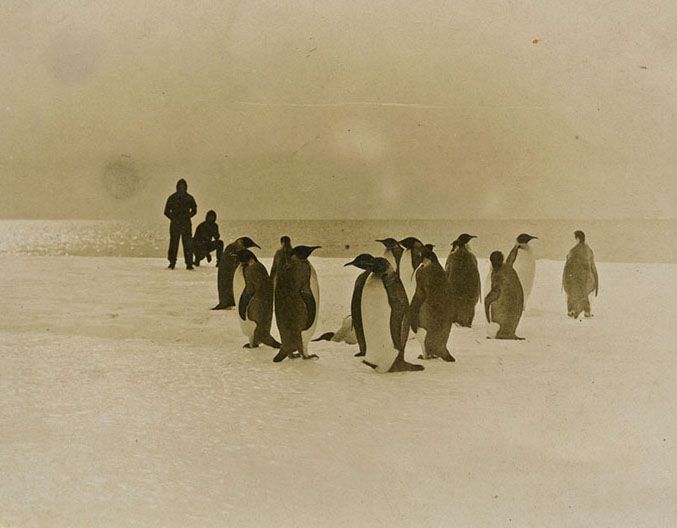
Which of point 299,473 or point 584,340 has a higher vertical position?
point 584,340

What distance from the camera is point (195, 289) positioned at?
374 inches

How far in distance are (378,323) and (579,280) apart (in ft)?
12.0

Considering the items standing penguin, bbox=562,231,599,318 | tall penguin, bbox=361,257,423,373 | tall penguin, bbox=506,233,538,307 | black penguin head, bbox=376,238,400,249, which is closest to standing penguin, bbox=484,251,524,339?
black penguin head, bbox=376,238,400,249

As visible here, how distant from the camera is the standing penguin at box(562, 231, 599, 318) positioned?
25.3ft

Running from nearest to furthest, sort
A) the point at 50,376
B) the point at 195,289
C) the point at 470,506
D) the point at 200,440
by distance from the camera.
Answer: the point at 470,506 < the point at 200,440 < the point at 50,376 < the point at 195,289

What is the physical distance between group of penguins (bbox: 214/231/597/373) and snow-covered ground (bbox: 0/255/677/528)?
18 cm

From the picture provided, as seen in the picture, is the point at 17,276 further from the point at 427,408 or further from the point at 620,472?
the point at 620,472

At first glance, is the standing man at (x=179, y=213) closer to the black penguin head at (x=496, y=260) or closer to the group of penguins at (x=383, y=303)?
the group of penguins at (x=383, y=303)

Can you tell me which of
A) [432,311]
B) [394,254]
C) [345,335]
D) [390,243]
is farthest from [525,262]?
[432,311]

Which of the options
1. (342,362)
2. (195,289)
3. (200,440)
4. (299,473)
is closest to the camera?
(299,473)

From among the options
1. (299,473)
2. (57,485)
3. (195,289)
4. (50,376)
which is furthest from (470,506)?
(195,289)

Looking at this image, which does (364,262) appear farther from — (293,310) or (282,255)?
(282,255)

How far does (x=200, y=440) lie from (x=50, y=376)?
1832mm

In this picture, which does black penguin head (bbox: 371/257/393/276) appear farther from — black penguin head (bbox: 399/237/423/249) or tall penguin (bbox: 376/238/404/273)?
black penguin head (bbox: 399/237/423/249)
